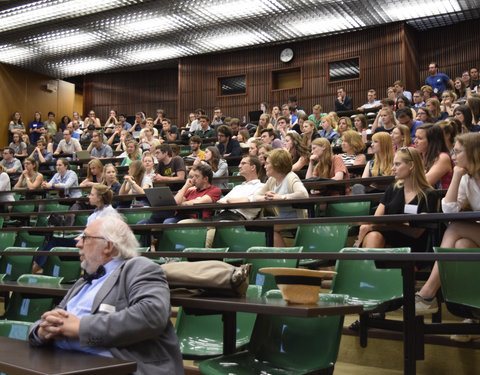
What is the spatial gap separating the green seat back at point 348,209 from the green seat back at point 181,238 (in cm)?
93

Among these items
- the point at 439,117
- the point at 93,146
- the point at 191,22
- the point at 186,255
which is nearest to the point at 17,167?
the point at 93,146

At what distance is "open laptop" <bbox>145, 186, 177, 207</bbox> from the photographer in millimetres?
4625

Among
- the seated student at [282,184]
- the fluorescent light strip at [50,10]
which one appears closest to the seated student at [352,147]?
the seated student at [282,184]

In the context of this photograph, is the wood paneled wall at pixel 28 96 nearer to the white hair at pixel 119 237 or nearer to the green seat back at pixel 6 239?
the green seat back at pixel 6 239

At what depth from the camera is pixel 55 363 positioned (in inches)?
54.6

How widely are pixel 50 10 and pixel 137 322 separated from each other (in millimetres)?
9668

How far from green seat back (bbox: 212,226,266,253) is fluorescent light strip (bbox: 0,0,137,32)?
275 inches

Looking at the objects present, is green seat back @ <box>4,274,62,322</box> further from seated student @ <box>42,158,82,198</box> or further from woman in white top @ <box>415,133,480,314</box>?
seated student @ <box>42,158,82,198</box>

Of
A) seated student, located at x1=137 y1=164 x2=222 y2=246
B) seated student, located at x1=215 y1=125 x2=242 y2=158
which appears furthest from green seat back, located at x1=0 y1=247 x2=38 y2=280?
seated student, located at x1=215 y1=125 x2=242 y2=158

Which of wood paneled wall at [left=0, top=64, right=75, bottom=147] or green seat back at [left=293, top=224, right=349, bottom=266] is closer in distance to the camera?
green seat back at [left=293, top=224, right=349, bottom=266]

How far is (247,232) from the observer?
377cm

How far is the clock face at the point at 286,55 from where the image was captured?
1229cm

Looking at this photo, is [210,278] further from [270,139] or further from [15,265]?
[270,139]

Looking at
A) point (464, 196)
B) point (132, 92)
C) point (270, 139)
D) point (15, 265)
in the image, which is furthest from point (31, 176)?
point (132, 92)
